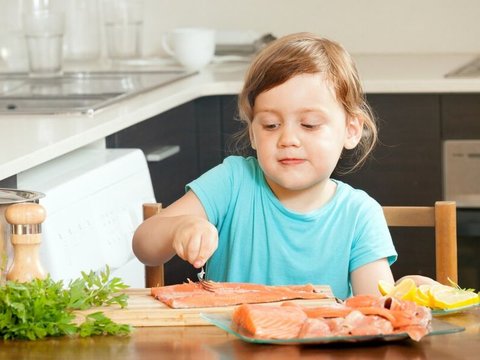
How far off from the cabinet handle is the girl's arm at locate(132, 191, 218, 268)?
41.8 inches

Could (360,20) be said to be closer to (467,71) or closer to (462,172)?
(467,71)

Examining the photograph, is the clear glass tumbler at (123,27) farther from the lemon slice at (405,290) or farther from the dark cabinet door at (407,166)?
the lemon slice at (405,290)

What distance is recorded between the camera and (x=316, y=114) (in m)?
1.70

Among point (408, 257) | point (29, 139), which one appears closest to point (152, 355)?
point (29, 139)

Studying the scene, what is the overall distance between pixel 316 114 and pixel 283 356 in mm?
603

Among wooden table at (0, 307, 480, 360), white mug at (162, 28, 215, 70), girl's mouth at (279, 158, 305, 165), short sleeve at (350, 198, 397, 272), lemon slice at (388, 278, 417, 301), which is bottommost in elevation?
wooden table at (0, 307, 480, 360)

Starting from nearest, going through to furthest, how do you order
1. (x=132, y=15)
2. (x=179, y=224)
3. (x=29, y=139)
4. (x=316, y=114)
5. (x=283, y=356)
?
(x=283, y=356), (x=179, y=224), (x=316, y=114), (x=29, y=139), (x=132, y=15)

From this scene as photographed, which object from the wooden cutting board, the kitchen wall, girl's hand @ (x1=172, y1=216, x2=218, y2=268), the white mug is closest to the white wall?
the kitchen wall

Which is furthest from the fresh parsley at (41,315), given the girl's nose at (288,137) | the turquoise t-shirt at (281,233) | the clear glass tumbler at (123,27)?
the clear glass tumbler at (123,27)

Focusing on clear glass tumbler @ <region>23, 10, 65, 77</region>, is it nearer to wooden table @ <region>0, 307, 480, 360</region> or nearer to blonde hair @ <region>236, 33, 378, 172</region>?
blonde hair @ <region>236, 33, 378, 172</region>

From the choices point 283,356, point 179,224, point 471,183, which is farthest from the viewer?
point 471,183

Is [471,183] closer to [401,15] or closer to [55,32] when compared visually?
[401,15]

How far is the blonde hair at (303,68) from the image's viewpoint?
5.69ft

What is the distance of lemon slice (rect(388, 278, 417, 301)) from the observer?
1377mm
